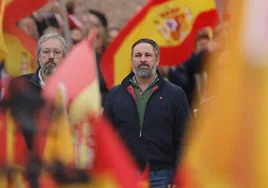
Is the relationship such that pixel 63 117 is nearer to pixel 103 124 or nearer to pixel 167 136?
pixel 103 124

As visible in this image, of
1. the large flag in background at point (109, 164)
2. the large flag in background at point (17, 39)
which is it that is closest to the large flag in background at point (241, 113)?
the large flag in background at point (109, 164)

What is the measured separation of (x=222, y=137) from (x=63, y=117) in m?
0.67

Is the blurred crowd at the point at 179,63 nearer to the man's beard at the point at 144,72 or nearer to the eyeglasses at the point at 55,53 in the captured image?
the man's beard at the point at 144,72

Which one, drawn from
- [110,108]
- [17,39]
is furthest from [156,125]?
[17,39]

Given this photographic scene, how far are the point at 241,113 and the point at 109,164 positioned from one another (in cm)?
54

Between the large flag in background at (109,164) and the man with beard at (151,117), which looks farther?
the man with beard at (151,117)

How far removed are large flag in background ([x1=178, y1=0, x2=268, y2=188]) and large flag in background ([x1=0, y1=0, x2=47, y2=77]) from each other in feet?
17.6

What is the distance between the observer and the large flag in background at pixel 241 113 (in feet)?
13.3

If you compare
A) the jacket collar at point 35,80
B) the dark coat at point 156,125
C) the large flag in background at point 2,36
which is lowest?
the dark coat at point 156,125

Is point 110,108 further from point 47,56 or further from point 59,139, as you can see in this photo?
point 59,139

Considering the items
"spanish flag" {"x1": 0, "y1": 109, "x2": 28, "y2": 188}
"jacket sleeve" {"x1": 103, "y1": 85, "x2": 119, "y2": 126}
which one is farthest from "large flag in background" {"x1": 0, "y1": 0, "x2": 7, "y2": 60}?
"spanish flag" {"x1": 0, "y1": 109, "x2": 28, "y2": 188}

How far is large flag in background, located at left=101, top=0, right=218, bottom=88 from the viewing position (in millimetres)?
10594

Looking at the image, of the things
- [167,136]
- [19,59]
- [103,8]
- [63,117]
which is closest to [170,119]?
[167,136]

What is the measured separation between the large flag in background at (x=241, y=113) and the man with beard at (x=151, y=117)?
3926 mm
